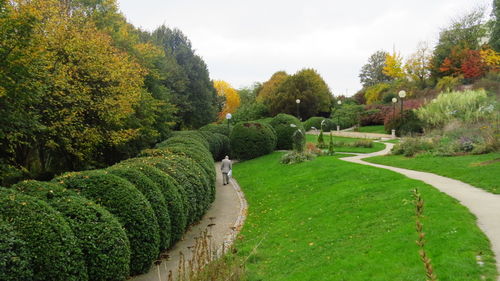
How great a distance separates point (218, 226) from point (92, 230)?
16.6ft

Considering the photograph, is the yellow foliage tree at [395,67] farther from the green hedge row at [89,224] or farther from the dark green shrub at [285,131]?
the green hedge row at [89,224]

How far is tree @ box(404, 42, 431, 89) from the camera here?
1822 inches

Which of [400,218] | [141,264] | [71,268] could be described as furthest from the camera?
[400,218]

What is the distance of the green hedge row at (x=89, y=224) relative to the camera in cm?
432

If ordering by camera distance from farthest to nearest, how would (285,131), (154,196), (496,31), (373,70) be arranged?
(373,70)
(496,31)
(285,131)
(154,196)

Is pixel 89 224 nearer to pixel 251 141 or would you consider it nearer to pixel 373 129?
pixel 251 141

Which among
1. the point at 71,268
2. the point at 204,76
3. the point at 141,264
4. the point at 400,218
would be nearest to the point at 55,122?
the point at 141,264

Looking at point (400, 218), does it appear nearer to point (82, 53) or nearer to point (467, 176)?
point (467, 176)

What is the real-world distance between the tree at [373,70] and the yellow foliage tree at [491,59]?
4006 centimetres

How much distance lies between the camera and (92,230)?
5.20 m

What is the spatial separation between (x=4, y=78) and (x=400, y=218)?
32.1 feet

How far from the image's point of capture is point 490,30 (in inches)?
1489

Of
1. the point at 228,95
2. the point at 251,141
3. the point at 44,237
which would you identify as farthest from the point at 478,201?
the point at 228,95

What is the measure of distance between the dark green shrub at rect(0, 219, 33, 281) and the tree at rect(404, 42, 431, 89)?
48.5 metres
